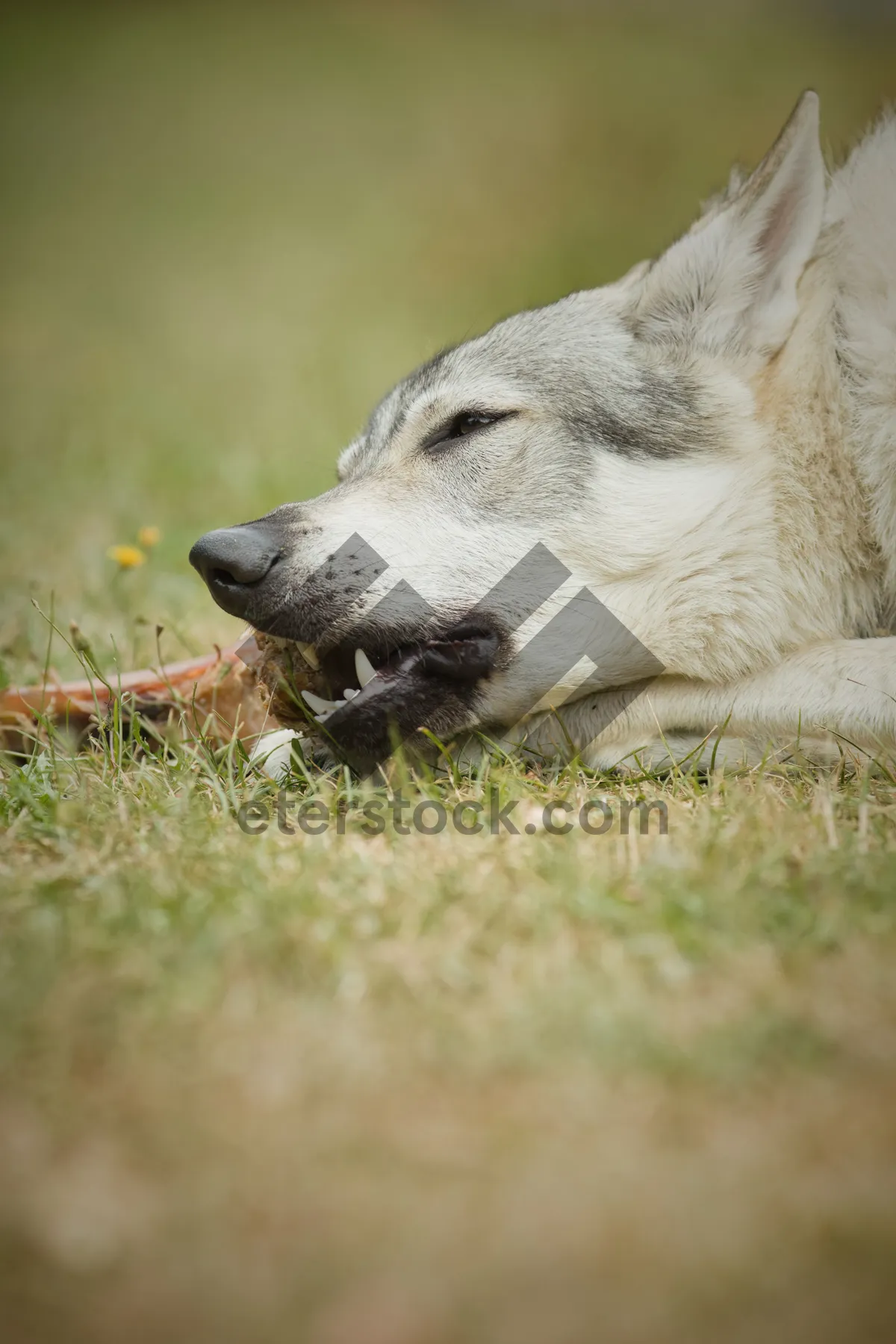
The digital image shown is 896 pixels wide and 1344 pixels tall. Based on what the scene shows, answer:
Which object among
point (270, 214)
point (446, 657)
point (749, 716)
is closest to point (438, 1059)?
point (446, 657)

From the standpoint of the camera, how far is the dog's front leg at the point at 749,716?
8.38 feet

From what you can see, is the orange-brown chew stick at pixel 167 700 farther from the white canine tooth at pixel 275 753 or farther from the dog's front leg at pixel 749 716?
the dog's front leg at pixel 749 716

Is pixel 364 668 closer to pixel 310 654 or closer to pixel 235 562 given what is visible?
pixel 310 654

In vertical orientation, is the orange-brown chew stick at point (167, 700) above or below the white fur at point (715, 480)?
below

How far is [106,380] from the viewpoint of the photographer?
9.28 metres

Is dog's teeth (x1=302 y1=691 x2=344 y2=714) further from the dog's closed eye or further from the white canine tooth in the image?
the dog's closed eye

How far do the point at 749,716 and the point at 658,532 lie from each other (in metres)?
0.50

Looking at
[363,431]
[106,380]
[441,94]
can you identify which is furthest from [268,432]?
[441,94]

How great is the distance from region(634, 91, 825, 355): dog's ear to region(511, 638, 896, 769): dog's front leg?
86 cm

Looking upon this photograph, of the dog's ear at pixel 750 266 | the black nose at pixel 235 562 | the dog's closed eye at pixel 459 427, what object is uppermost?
the dog's ear at pixel 750 266

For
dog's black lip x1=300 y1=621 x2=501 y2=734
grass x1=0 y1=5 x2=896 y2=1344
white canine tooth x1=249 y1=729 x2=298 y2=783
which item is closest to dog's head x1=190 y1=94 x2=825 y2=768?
dog's black lip x1=300 y1=621 x2=501 y2=734

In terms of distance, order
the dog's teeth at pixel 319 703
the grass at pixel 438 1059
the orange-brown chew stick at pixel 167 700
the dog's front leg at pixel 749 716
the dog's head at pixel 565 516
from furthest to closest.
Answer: the orange-brown chew stick at pixel 167 700
the dog's teeth at pixel 319 703
the dog's head at pixel 565 516
the dog's front leg at pixel 749 716
the grass at pixel 438 1059

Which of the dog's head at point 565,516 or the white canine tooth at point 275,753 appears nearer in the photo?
the dog's head at point 565,516

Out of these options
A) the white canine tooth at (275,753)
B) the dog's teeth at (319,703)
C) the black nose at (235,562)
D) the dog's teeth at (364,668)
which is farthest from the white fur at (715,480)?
the white canine tooth at (275,753)
